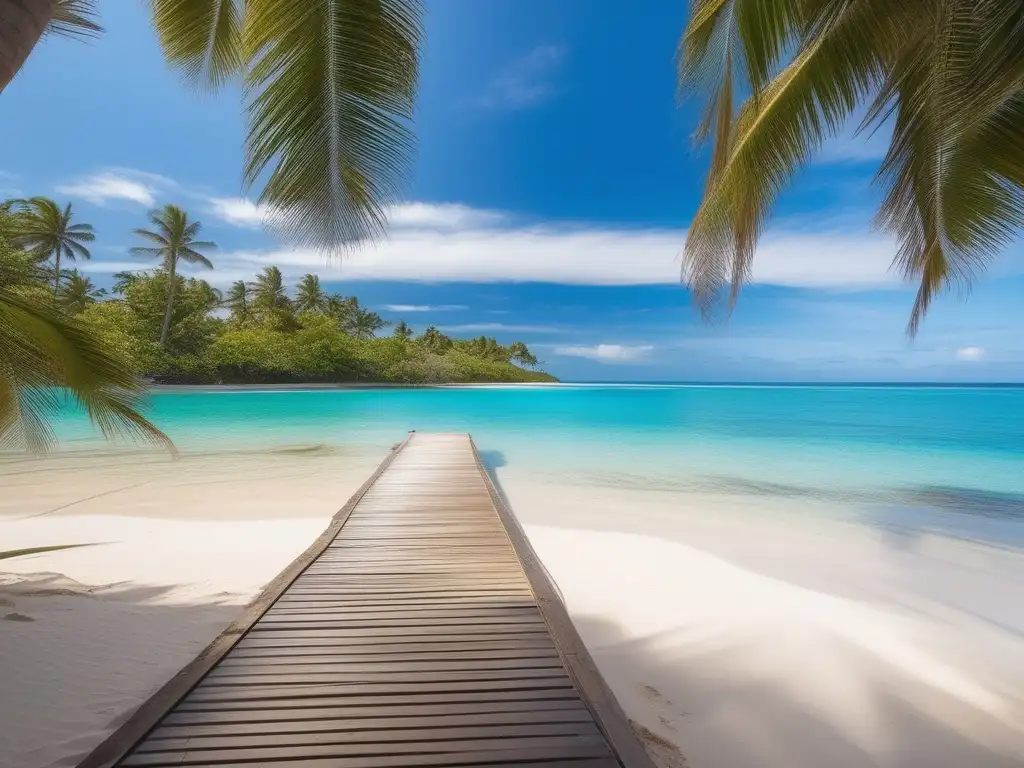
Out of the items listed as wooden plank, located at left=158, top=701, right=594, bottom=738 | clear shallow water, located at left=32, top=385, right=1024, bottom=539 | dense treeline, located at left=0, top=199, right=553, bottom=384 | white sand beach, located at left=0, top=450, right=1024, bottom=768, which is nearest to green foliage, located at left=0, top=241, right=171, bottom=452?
white sand beach, located at left=0, top=450, right=1024, bottom=768

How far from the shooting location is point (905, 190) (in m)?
3.91

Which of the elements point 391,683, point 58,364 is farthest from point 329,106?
point 391,683

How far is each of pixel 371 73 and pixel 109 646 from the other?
316cm

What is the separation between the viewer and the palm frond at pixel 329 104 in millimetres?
2742

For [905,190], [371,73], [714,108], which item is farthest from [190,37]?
[905,190]

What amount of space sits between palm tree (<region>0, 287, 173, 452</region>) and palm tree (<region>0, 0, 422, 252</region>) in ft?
4.28

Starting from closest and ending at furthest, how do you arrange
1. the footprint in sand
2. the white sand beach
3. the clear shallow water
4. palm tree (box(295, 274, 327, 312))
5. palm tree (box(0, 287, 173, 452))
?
the footprint in sand → the white sand beach → palm tree (box(0, 287, 173, 452)) → the clear shallow water → palm tree (box(295, 274, 327, 312))

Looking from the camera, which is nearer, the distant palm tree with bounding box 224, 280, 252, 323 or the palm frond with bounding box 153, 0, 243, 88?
the palm frond with bounding box 153, 0, 243, 88

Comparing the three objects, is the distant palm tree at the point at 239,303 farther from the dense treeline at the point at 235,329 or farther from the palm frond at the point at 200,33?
the palm frond at the point at 200,33

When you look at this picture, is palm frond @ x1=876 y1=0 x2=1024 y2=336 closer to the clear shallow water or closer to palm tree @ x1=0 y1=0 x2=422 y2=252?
palm tree @ x1=0 y1=0 x2=422 y2=252

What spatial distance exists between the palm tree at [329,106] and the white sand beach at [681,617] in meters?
2.31

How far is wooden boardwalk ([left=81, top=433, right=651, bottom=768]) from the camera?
5.24 ft

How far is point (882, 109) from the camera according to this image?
3.64 metres

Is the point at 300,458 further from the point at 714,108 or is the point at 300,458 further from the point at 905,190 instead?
the point at 905,190
